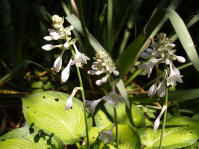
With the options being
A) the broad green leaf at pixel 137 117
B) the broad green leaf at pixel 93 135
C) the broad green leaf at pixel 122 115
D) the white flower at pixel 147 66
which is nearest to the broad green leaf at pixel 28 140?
the broad green leaf at pixel 93 135

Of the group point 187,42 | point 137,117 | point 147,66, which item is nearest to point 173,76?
point 147,66

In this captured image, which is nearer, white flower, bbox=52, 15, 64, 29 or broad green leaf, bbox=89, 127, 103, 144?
white flower, bbox=52, 15, 64, 29

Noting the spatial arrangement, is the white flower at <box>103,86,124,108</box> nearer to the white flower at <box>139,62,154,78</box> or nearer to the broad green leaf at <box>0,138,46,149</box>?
the white flower at <box>139,62,154,78</box>

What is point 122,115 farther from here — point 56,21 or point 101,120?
point 56,21

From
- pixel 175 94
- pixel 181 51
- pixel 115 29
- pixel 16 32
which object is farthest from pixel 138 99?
pixel 16 32

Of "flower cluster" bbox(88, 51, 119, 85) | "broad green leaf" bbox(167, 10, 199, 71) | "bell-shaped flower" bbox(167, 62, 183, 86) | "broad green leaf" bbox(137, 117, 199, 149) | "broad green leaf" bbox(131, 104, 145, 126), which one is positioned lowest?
"broad green leaf" bbox(137, 117, 199, 149)

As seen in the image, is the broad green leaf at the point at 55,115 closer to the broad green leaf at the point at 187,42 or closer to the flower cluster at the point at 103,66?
the flower cluster at the point at 103,66

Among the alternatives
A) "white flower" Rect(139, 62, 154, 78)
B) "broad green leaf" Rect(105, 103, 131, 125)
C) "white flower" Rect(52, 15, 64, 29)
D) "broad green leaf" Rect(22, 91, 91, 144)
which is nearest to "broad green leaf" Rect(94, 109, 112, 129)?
"broad green leaf" Rect(105, 103, 131, 125)

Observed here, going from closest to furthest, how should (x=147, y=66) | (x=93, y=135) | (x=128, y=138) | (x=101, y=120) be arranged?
(x=147, y=66) → (x=128, y=138) → (x=93, y=135) → (x=101, y=120)
